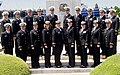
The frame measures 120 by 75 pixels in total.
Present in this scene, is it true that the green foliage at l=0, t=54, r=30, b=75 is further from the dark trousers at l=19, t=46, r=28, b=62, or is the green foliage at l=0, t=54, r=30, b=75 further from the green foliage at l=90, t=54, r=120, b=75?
the dark trousers at l=19, t=46, r=28, b=62

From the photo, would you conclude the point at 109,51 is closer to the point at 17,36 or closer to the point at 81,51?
the point at 81,51

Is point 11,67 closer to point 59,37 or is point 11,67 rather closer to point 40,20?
point 59,37

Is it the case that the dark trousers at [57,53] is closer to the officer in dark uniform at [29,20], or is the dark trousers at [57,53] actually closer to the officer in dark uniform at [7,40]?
the officer in dark uniform at [29,20]

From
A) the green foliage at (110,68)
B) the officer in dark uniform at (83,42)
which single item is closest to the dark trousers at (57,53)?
the officer in dark uniform at (83,42)

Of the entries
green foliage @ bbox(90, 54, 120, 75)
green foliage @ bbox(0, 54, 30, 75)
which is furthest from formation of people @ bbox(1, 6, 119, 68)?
green foliage @ bbox(90, 54, 120, 75)

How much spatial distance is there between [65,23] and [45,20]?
765mm

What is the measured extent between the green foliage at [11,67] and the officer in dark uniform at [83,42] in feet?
18.4

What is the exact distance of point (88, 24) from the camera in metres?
15.2

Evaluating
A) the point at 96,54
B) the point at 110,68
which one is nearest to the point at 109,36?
the point at 96,54

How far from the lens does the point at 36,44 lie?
1458 cm

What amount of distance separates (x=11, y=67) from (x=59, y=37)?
20.0 feet

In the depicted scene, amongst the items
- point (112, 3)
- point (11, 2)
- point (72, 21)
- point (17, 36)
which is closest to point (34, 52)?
point (17, 36)

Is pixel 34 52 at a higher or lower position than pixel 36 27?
lower

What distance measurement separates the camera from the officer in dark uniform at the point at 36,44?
14387 mm
